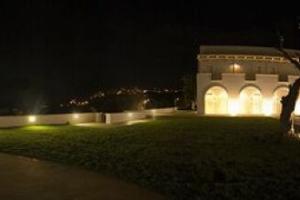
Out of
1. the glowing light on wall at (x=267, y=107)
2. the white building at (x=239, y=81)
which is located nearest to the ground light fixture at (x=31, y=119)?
the white building at (x=239, y=81)

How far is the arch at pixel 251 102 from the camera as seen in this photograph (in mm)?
42031

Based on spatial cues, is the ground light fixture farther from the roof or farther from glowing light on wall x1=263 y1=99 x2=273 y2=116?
glowing light on wall x1=263 y1=99 x2=273 y2=116

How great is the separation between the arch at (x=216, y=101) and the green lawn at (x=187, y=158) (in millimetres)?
19641

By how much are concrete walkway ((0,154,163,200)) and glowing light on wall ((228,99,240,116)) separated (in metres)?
31.5

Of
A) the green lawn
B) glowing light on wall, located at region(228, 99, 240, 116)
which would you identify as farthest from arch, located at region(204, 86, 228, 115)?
the green lawn

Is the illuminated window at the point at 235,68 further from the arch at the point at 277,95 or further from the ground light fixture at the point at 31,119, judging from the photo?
the ground light fixture at the point at 31,119

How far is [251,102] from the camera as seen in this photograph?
42.1 m

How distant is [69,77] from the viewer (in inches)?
2655

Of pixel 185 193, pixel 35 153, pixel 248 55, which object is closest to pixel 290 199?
pixel 185 193

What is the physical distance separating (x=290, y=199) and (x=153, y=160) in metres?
5.33

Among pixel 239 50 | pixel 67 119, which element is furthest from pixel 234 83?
pixel 67 119

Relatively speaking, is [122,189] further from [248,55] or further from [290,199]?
[248,55]

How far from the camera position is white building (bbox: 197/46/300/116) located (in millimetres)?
41562

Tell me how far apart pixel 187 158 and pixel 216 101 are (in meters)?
28.9
